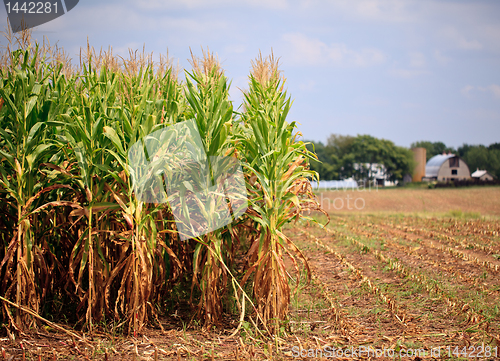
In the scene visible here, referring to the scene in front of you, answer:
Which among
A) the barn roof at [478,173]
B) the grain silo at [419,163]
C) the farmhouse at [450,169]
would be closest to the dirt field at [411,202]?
the farmhouse at [450,169]

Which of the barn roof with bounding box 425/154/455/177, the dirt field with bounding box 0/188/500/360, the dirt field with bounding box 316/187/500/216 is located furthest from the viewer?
the barn roof with bounding box 425/154/455/177

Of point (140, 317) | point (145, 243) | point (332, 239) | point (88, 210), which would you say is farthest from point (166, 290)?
point (332, 239)

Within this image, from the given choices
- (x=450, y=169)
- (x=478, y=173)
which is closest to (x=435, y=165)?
(x=450, y=169)

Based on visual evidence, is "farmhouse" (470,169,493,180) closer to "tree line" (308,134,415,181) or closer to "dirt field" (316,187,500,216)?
"tree line" (308,134,415,181)

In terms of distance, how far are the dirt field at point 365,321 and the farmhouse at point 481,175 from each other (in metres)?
51.6

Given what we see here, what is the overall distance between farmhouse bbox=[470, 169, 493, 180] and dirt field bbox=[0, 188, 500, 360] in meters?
51.6

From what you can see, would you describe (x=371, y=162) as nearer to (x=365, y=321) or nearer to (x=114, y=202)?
(x=365, y=321)

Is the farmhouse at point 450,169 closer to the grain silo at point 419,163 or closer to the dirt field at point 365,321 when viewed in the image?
the grain silo at point 419,163

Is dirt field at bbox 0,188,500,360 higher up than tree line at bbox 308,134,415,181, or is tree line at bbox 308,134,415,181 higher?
tree line at bbox 308,134,415,181

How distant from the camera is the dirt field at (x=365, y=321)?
3.80 meters

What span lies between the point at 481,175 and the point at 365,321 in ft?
193

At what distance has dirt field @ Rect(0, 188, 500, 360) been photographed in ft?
12.5

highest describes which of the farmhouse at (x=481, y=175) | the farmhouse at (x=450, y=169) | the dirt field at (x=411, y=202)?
the farmhouse at (x=450, y=169)

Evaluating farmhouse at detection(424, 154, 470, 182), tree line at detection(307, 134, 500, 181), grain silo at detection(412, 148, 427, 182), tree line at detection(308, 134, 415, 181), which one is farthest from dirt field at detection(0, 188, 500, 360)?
grain silo at detection(412, 148, 427, 182)
